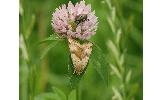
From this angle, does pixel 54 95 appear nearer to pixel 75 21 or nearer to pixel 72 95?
pixel 72 95

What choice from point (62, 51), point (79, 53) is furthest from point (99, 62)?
point (62, 51)

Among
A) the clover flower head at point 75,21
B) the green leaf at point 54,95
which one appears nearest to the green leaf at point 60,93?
the green leaf at point 54,95

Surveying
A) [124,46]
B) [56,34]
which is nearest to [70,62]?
[56,34]

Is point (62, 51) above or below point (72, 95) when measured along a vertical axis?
above

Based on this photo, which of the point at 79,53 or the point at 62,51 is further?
the point at 62,51
